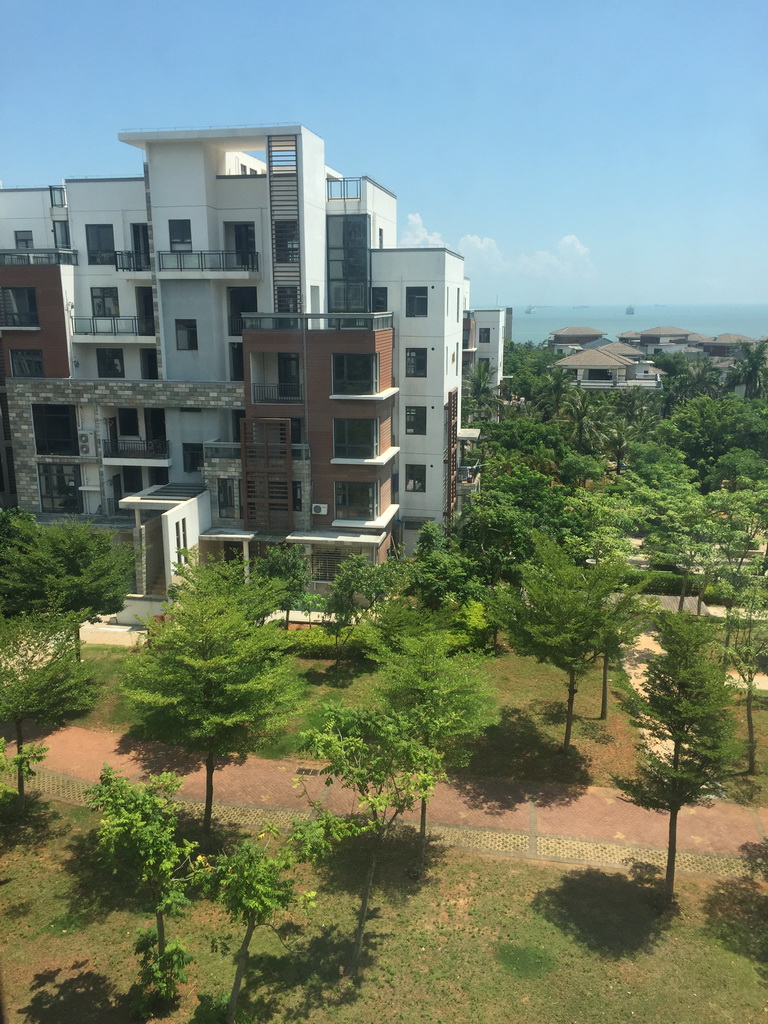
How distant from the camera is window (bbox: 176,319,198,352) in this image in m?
36.2

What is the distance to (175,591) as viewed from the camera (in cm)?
2123

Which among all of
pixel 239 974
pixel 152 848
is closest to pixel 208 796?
pixel 152 848

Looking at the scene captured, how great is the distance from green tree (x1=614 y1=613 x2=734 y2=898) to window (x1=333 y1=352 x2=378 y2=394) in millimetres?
18561

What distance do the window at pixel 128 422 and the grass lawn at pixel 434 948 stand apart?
2349cm

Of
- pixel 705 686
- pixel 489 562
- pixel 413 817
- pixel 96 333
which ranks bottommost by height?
pixel 413 817

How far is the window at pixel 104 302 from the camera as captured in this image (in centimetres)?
3781

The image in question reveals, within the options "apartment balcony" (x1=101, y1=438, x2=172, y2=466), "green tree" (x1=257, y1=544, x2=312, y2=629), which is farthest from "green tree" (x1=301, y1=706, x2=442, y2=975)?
"apartment balcony" (x1=101, y1=438, x2=172, y2=466)

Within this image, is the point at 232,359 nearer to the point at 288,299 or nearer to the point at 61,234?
the point at 288,299

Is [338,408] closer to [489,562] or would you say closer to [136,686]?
[489,562]

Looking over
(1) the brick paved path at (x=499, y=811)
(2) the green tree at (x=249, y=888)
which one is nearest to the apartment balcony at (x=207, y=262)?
(1) the brick paved path at (x=499, y=811)

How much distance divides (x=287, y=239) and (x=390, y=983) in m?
29.0

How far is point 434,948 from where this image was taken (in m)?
15.7

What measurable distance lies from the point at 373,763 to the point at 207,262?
27.1 meters

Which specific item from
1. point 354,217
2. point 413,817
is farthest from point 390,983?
point 354,217
